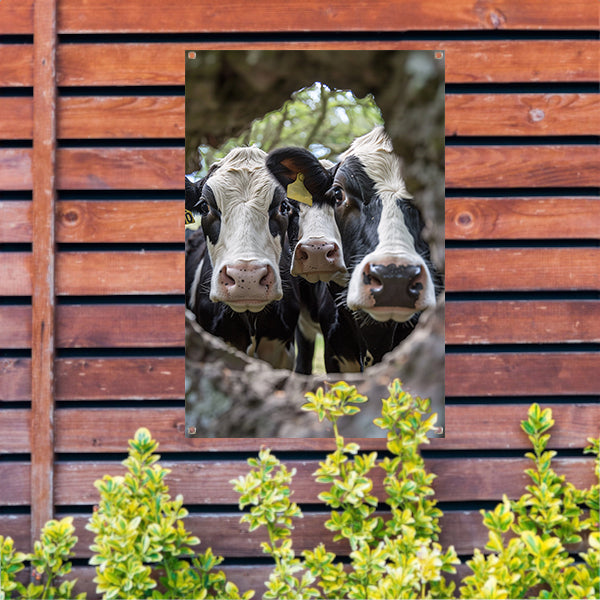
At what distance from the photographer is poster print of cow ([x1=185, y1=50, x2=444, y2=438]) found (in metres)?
2.00

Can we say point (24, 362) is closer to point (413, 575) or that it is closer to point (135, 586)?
point (135, 586)

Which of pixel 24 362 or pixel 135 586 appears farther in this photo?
pixel 24 362

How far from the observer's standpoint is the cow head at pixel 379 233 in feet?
6.54

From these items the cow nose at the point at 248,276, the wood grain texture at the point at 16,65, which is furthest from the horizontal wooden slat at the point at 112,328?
the wood grain texture at the point at 16,65

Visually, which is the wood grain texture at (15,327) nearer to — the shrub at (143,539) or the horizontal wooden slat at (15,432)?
the horizontal wooden slat at (15,432)

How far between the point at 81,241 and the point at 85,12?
33.4 inches

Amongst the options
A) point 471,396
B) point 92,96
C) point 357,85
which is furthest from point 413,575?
point 92,96

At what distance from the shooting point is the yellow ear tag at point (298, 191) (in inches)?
78.8

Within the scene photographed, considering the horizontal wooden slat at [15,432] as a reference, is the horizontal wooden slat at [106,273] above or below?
above

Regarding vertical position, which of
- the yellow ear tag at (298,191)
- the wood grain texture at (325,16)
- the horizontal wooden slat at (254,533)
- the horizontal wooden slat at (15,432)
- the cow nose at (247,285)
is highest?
the wood grain texture at (325,16)

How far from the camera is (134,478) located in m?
1.87

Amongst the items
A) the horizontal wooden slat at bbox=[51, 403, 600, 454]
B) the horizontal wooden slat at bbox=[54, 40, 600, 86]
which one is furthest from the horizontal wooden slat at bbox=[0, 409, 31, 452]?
the horizontal wooden slat at bbox=[54, 40, 600, 86]

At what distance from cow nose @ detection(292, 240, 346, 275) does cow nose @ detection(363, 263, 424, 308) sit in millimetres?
107

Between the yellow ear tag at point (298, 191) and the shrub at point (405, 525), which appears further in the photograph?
the yellow ear tag at point (298, 191)
